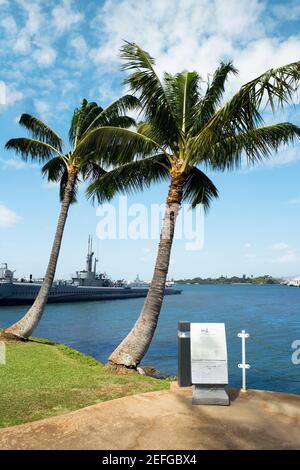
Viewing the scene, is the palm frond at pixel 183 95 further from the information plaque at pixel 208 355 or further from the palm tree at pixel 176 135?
the information plaque at pixel 208 355

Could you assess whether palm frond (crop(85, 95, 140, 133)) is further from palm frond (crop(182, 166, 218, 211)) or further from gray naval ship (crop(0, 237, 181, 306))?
gray naval ship (crop(0, 237, 181, 306))

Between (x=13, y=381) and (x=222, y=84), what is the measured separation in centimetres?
1077

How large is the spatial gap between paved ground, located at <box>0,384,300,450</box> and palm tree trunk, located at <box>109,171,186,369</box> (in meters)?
3.48

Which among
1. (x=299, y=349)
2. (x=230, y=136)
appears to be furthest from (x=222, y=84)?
(x=299, y=349)

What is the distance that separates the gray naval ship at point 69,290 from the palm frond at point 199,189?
189 ft

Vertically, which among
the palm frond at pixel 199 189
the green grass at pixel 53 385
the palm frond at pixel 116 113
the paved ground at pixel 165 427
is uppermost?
the palm frond at pixel 116 113

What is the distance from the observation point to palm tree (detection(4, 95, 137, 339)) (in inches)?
651

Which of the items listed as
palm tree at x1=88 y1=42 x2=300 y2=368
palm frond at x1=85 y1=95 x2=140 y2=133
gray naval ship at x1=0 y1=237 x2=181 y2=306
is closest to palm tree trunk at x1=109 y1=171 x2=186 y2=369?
palm tree at x1=88 y1=42 x2=300 y2=368

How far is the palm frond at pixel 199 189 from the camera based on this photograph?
14836 mm

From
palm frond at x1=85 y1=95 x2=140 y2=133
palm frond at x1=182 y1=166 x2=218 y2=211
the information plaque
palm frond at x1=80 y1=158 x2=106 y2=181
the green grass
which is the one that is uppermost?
palm frond at x1=85 y1=95 x2=140 y2=133

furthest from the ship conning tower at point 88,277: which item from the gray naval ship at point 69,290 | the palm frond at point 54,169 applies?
the palm frond at point 54,169

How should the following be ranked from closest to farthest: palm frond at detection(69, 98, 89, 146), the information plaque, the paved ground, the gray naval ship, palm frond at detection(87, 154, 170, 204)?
the paved ground
the information plaque
palm frond at detection(87, 154, 170, 204)
palm frond at detection(69, 98, 89, 146)
the gray naval ship

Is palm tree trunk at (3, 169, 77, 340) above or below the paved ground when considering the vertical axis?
above

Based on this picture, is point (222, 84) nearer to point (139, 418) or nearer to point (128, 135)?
point (128, 135)
